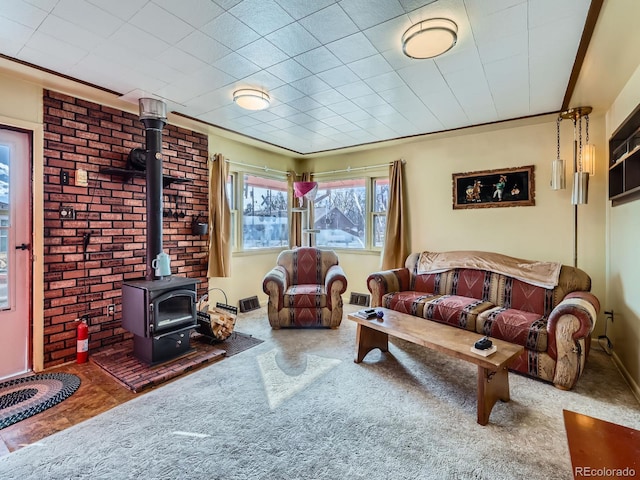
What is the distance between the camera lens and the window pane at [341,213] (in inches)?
204

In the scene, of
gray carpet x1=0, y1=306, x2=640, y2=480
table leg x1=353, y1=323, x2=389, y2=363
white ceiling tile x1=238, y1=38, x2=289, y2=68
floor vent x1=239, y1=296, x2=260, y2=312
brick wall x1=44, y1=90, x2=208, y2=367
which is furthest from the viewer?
floor vent x1=239, y1=296, x2=260, y2=312

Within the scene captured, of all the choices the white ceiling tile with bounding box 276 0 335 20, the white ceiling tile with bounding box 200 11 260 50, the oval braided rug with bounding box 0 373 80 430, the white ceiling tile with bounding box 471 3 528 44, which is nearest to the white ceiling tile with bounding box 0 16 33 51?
the white ceiling tile with bounding box 200 11 260 50

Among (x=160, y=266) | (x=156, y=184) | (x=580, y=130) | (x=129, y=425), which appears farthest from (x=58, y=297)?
(x=580, y=130)

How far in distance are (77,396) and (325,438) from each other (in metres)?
1.91

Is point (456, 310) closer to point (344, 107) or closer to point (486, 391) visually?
point (486, 391)

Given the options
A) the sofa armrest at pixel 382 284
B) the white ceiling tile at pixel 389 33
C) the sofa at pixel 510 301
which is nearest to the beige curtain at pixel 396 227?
the sofa at pixel 510 301

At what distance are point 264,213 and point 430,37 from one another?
3692mm

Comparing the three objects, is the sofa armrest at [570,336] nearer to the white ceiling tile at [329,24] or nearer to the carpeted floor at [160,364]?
the white ceiling tile at [329,24]

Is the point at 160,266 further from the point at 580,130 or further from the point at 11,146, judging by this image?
the point at 580,130

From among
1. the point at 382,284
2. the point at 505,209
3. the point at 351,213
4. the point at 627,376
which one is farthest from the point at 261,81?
the point at 627,376

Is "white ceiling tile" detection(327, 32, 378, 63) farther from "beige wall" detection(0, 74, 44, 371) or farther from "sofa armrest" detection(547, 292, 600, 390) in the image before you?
"beige wall" detection(0, 74, 44, 371)

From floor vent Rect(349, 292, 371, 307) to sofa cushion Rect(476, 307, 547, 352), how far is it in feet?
7.07

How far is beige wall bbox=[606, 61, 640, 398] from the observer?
242cm

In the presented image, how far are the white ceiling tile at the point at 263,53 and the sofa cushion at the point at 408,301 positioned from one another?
8.87ft
